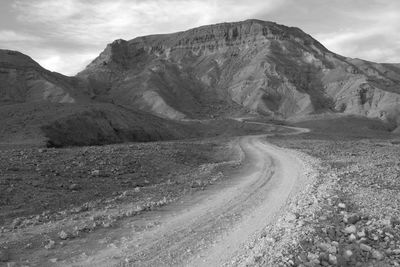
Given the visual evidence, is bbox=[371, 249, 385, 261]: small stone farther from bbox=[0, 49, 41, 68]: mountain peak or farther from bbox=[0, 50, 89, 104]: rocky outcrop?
bbox=[0, 49, 41, 68]: mountain peak

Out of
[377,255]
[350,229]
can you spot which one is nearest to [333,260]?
[377,255]

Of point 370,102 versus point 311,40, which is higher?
point 311,40

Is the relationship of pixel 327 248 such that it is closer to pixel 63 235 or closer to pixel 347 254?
pixel 347 254

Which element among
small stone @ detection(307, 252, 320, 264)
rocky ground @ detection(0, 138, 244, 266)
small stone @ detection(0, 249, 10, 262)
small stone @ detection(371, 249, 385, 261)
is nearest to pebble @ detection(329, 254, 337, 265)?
small stone @ detection(307, 252, 320, 264)

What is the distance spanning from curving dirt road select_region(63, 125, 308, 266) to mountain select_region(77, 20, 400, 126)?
104 metres

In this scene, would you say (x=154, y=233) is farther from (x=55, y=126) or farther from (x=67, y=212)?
(x=55, y=126)

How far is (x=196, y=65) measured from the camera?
571 feet

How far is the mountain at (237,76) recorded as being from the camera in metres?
137

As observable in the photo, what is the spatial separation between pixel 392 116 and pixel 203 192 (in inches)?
4770

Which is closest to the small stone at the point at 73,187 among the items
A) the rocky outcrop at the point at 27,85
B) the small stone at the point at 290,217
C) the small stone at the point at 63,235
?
the small stone at the point at 63,235

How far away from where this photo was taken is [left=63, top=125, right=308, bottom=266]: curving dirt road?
952cm

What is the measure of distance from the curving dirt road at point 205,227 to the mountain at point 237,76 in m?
104

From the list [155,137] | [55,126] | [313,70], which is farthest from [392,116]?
[55,126]

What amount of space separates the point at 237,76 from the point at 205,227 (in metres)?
152
